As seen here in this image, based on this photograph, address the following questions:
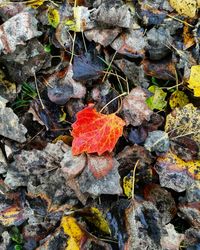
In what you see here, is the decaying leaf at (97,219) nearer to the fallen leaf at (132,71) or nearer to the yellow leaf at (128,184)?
the yellow leaf at (128,184)

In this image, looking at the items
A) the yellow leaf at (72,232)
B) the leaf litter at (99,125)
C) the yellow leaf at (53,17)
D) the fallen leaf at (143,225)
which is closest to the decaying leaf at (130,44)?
the leaf litter at (99,125)

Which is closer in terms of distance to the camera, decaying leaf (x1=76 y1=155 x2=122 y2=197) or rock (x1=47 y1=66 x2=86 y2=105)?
decaying leaf (x1=76 y1=155 x2=122 y2=197)

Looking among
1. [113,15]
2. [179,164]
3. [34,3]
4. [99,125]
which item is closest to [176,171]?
[179,164]

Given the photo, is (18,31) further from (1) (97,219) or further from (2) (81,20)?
(1) (97,219)

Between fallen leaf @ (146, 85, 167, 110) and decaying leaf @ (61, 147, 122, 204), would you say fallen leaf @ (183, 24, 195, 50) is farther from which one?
decaying leaf @ (61, 147, 122, 204)

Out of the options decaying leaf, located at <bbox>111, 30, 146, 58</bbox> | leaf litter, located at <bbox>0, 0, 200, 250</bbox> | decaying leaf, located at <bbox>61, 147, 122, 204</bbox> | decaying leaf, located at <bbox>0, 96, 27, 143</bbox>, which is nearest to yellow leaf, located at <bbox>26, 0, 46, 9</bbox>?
leaf litter, located at <bbox>0, 0, 200, 250</bbox>

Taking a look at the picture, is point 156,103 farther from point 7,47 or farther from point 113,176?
point 7,47

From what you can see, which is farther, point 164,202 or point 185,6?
point 185,6
